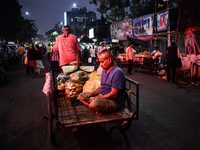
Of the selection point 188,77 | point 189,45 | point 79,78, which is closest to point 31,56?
point 79,78

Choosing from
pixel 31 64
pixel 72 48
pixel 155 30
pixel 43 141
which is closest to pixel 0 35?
pixel 31 64

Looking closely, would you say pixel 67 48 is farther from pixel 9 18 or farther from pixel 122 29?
pixel 9 18

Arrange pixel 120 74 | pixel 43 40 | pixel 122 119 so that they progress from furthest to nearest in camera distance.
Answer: pixel 43 40 → pixel 120 74 → pixel 122 119

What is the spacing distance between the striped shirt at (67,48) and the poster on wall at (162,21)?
12.4 metres

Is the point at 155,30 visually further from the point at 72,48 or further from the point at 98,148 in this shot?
the point at 98,148

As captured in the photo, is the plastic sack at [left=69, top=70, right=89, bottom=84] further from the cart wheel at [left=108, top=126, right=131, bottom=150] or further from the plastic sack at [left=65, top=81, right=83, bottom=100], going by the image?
the cart wheel at [left=108, top=126, right=131, bottom=150]

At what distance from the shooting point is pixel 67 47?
510cm

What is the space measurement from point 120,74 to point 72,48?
2574 millimetres

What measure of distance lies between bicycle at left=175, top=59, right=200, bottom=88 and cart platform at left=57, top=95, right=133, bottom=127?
18.9 feet

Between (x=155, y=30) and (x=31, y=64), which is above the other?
(x=155, y=30)

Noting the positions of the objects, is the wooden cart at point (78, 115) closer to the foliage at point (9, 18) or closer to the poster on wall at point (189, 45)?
the poster on wall at point (189, 45)

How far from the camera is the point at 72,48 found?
16.8 ft

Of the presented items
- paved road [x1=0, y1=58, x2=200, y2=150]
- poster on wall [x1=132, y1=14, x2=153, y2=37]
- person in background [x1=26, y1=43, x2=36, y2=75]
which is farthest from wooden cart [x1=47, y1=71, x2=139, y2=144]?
poster on wall [x1=132, y1=14, x2=153, y2=37]

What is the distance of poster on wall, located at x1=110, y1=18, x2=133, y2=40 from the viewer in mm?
21489
